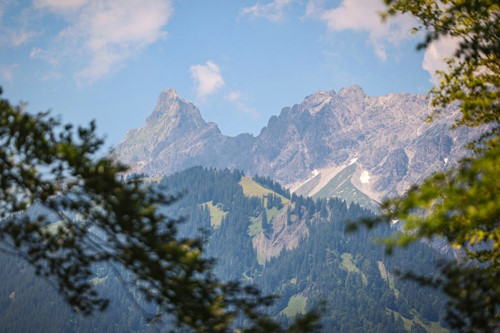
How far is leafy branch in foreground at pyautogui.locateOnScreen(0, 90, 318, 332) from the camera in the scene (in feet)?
53.3

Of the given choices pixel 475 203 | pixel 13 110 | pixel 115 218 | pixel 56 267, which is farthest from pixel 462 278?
pixel 13 110

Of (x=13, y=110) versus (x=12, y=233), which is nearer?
(x=12, y=233)

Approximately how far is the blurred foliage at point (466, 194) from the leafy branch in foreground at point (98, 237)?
13.9 ft

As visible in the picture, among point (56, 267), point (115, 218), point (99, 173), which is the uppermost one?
point (99, 173)

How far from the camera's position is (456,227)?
15562mm

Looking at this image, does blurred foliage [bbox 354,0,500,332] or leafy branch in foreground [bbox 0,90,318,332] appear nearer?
blurred foliage [bbox 354,0,500,332]

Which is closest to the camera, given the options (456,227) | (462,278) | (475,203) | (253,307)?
(475,203)

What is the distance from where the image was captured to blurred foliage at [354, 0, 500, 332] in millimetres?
12500

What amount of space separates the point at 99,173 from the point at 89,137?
2.36 metres

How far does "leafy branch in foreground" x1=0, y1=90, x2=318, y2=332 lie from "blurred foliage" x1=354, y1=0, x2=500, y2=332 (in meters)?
4.24

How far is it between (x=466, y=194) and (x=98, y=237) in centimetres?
982

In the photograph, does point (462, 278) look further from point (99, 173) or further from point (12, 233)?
point (12, 233)

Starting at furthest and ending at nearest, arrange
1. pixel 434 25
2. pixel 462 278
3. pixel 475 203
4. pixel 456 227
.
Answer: pixel 434 25 < pixel 456 227 < pixel 462 278 < pixel 475 203

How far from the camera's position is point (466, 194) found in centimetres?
1232
